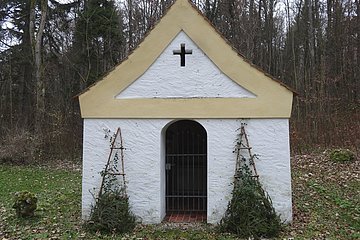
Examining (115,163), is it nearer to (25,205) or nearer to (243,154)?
(25,205)

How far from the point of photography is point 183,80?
8.43 metres

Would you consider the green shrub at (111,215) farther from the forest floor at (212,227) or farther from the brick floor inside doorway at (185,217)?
the brick floor inside doorway at (185,217)

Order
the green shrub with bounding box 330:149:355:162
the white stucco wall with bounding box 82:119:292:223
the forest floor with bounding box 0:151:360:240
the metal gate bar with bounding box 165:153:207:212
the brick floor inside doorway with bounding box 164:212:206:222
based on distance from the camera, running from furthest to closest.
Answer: the green shrub with bounding box 330:149:355:162 → the metal gate bar with bounding box 165:153:207:212 → the brick floor inside doorway with bounding box 164:212:206:222 → the white stucco wall with bounding box 82:119:292:223 → the forest floor with bounding box 0:151:360:240

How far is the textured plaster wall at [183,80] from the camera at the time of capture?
8.35 m

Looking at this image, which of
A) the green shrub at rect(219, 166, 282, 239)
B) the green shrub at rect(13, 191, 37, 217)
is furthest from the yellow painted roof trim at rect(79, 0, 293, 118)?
the green shrub at rect(13, 191, 37, 217)

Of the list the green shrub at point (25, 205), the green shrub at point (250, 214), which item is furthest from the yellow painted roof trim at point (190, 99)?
the green shrub at point (25, 205)

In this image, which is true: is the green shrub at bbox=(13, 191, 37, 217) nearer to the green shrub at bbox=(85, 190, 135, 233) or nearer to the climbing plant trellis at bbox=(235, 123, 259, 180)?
the green shrub at bbox=(85, 190, 135, 233)

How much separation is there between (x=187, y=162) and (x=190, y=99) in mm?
2380

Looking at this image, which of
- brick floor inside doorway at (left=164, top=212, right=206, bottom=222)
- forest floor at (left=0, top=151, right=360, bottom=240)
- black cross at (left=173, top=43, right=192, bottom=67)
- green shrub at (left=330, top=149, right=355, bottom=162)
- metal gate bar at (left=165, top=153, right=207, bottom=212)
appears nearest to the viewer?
forest floor at (left=0, top=151, right=360, bottom=240)

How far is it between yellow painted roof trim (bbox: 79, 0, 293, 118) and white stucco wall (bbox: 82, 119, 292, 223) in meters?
0.20

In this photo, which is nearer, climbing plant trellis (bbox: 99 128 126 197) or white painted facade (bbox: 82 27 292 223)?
white painted facade (bbox: 82 27 292 223)

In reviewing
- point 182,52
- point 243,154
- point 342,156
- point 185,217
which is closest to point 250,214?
point 243,154

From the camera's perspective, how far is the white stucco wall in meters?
8.10

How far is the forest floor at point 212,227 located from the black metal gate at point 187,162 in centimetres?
187
